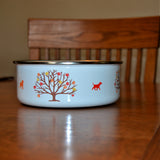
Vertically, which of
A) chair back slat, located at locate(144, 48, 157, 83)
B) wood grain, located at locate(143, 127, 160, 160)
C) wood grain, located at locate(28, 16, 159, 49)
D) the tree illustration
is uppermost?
wood grain, located at locate(28, 16, 159, 49)

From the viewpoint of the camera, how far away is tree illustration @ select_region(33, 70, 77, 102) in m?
0.36

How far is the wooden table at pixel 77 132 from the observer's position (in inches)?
7.1

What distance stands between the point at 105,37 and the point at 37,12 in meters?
1.34

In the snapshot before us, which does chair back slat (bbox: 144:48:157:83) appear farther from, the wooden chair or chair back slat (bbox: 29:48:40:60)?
chair back slat (bbox: 29:48:40:60)

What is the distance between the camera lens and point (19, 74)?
402 millimetres

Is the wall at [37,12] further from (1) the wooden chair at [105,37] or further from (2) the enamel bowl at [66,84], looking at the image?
(2) the enamel bowl at [66,84]

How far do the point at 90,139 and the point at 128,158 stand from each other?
5 centimetres

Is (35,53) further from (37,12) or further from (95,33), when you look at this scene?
(37,12)

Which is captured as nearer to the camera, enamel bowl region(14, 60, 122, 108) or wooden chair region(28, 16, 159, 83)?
enamel bowl region(14, 60, 122, 108)

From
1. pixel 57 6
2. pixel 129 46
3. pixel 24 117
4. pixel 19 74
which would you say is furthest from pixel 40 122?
pixel 57 6

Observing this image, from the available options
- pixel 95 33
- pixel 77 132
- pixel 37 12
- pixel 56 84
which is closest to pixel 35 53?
pixel 95 33

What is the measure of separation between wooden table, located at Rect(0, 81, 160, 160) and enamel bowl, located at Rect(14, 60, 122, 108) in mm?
12

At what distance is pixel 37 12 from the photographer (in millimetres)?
2180

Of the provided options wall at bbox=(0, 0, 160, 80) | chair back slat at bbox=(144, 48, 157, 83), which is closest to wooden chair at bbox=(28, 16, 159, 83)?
chair back slat at bbox=(144, 48, 157, 83)
